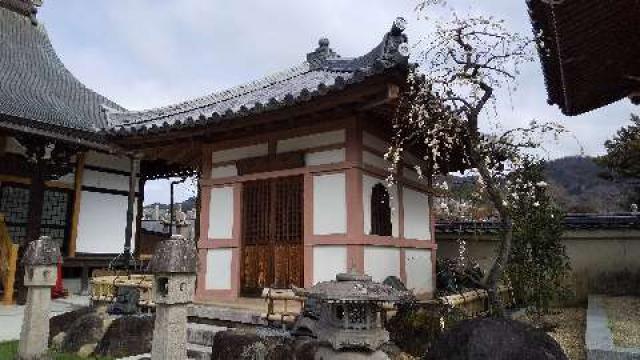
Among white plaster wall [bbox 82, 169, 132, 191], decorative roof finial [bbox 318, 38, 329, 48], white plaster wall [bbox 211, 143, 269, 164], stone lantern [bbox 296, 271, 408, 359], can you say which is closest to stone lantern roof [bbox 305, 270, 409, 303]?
stone lantern [bbox 296, 271, 408, 359]

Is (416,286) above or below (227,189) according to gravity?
below

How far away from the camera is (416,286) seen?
9766 millimetres

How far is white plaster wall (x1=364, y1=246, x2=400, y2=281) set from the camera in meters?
8.00

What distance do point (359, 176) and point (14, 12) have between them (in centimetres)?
1805

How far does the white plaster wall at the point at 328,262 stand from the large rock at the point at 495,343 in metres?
4.35

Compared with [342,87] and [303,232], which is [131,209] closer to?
[303,232]

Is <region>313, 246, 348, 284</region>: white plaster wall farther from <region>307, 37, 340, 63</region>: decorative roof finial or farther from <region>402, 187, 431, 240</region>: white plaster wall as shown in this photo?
<region>307, 37, 340, 63</region>: decorative roof finial

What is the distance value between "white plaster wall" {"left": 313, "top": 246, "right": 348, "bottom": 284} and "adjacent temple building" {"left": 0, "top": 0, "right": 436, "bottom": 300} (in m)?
0.02

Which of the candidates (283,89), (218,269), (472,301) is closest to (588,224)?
(472,301)

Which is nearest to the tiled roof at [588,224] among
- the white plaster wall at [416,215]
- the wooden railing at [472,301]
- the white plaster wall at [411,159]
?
the wooden railing at [472,301]

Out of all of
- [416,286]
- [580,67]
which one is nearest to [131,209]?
[416,286]

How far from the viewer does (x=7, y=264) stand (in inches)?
476

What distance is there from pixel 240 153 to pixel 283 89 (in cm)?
212

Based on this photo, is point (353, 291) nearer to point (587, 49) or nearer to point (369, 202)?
point (369, 202)
